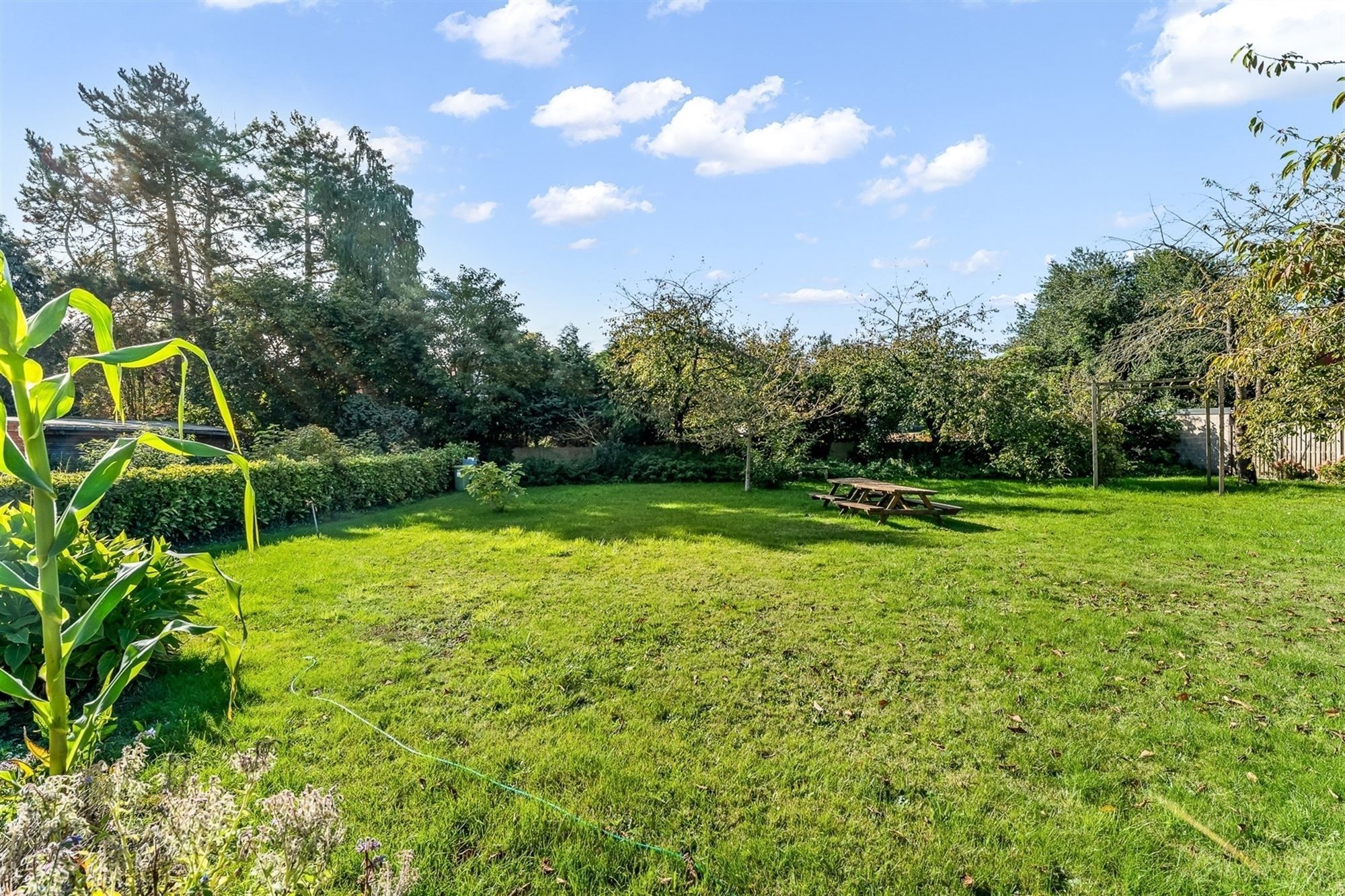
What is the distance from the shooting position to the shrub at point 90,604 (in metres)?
2.63

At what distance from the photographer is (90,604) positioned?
2992mm

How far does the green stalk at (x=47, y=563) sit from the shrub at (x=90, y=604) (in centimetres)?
160

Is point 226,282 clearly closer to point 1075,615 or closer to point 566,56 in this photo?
point 566,56

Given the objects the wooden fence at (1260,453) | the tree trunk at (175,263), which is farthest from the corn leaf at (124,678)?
the tree trunk at (175,263)

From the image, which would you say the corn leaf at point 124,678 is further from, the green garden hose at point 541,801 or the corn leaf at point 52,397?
the green garden hose at point 541,801

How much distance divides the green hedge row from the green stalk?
598 centimetres

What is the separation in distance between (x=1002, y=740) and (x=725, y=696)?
136 centimetres

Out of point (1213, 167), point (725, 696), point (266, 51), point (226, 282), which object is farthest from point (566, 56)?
point (226, 282)

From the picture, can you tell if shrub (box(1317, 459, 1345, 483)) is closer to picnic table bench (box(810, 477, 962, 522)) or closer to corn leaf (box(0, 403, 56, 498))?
picnic table bench (box(810, 477, 962, 522))

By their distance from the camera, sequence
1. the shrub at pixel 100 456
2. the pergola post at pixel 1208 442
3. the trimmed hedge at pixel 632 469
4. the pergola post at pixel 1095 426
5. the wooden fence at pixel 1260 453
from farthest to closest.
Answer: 1. the trimmed hedge at pixel 632 469
2. the wooden fence at pixel 1260 453
3. the pergola post at pixel 1095 426
4. the pergola post at pixel 1208 442
5. the shrub at pixel 100 456

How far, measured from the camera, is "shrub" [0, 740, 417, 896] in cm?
108

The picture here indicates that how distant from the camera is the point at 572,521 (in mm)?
8422

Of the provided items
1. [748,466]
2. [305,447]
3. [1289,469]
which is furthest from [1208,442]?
[305,447]

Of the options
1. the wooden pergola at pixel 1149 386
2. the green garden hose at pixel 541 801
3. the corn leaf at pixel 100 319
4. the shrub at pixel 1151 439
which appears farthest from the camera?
the shrub at pixel 1151 439
